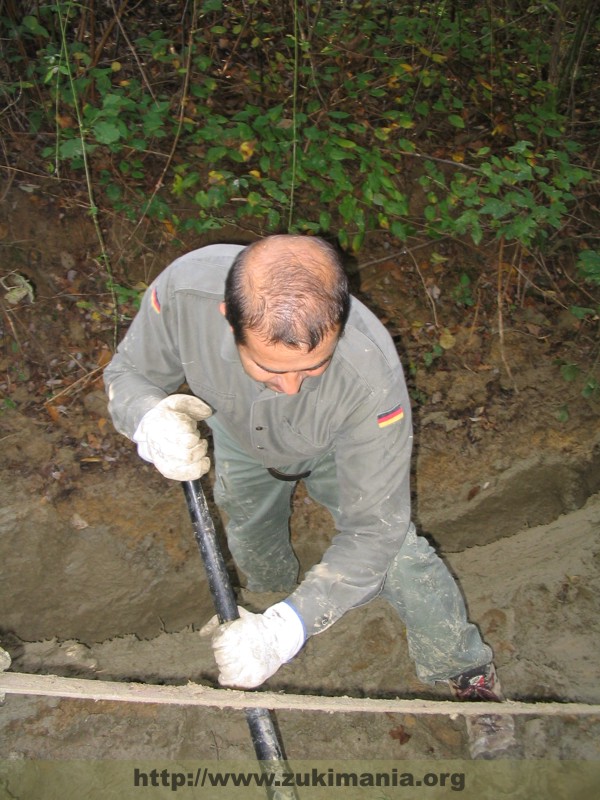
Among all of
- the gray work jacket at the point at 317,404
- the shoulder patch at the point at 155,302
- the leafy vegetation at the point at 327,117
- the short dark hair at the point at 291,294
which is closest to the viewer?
the short dark hair at the point at 291,294

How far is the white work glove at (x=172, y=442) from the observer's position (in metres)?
1.87

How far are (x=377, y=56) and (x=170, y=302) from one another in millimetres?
3052

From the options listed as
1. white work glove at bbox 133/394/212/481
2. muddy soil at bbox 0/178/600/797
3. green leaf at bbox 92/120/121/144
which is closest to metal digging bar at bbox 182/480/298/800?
white work glove at bbox 133/394/212/481

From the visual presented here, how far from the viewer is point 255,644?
1672 mm

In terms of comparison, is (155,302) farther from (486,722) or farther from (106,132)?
(486,722)

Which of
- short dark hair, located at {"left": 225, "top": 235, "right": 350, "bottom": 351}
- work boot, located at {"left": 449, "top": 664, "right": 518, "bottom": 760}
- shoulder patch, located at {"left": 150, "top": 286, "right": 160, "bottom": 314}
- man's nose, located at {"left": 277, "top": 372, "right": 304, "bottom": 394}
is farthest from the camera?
work boot, located at {"left": 449, "top": 664, "right": 518, "bottom": 760}

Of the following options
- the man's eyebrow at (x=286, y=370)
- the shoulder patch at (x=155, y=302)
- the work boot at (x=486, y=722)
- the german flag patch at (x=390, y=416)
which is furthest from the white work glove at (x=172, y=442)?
the work boot at (x=486, y=722)

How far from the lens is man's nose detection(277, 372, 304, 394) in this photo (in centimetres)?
161

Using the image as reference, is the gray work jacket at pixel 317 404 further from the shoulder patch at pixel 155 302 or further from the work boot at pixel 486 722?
the work boot at pixel 486 722

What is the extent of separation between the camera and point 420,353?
3758 millimetres

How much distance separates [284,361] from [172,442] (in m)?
0.52

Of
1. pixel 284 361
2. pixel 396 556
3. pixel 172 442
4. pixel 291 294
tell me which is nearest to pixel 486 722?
pixel 396 556

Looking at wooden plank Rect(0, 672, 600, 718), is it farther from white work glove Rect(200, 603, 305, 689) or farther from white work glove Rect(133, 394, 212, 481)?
white work glove Rect(133, 394, 212, 481)

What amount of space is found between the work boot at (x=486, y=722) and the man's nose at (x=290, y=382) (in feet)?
4.80
